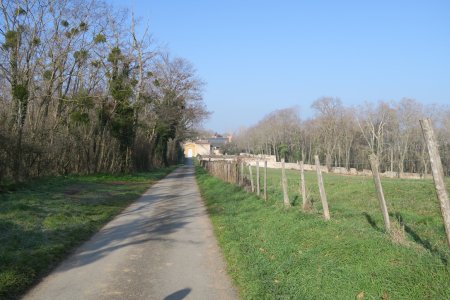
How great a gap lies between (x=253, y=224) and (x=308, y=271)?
4.67 meters

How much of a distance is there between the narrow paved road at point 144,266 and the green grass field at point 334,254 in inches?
17.0

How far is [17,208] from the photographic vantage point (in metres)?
12.4

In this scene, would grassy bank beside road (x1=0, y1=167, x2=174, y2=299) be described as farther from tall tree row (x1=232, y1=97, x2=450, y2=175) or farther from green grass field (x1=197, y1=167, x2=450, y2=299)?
tall tree row (x1=232, y1=97, x2=450, y2=175)

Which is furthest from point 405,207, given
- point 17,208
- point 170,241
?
point 17,208

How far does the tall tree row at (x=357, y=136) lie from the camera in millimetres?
63375

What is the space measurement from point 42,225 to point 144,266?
444cm

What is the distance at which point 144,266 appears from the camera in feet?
24.9

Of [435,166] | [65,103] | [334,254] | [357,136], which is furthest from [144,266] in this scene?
[357,136]

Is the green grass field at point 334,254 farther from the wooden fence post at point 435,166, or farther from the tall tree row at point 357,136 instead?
the tall tree row at point 357,136

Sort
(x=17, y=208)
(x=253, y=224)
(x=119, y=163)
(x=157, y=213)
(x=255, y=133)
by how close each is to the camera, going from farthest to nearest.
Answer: (x=255, y=133), (x=119, y=163), (x=157, y=213), (x=17, y=208), (x=253, y=224)

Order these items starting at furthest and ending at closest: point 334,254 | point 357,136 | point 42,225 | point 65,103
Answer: point 357,136 → point 65,103 → point 42,225 → point 334,254

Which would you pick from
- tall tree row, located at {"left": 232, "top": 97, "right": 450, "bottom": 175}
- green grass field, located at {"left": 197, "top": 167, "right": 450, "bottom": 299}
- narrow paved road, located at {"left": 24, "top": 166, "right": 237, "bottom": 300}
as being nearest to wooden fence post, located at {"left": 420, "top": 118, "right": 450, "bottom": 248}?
green grass field, located at {"left": 197, "top": 167, "right": 450, "bottom": 299}

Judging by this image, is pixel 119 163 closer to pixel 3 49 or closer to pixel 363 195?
pixel 3 49

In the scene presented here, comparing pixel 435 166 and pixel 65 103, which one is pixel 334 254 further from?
pixel 65 103
